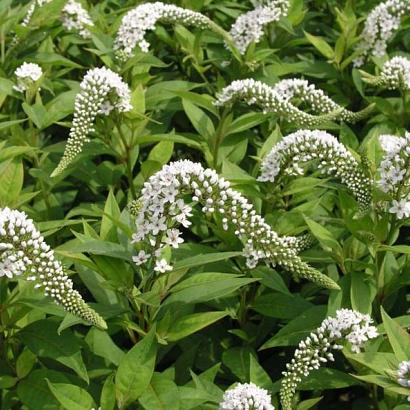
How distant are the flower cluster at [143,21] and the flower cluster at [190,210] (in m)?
2.23

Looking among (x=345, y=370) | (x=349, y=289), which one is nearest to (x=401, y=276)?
(x=349, y=289)

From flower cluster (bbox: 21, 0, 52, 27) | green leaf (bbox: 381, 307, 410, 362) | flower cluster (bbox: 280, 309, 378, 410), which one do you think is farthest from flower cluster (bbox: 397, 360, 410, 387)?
flower cluster (bbox: 21, 0, 52, 27)

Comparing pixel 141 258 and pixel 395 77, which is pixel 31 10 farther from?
pixel 141 258

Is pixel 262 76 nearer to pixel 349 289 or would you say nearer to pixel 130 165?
pixel 130 165

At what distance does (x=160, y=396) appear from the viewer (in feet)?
10.6

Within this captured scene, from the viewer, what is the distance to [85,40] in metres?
5.84

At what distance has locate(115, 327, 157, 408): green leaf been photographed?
3180 millimetres

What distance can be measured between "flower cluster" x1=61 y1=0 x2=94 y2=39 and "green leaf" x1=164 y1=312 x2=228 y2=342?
2.97 meters

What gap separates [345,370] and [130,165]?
71.9 inches

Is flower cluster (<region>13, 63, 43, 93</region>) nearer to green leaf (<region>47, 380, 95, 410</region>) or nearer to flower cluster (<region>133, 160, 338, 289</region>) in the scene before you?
flower cluster (<region>133, 160, 338, 289</region>)

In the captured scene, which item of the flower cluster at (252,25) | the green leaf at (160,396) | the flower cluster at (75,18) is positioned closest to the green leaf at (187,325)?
the green leaf at (160,396)

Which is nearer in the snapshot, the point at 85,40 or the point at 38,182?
the point at 38,182

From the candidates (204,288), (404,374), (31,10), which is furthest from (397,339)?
(31,10)

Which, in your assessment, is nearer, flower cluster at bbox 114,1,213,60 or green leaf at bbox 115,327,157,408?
green leaf at bbox 115,327,157,408
